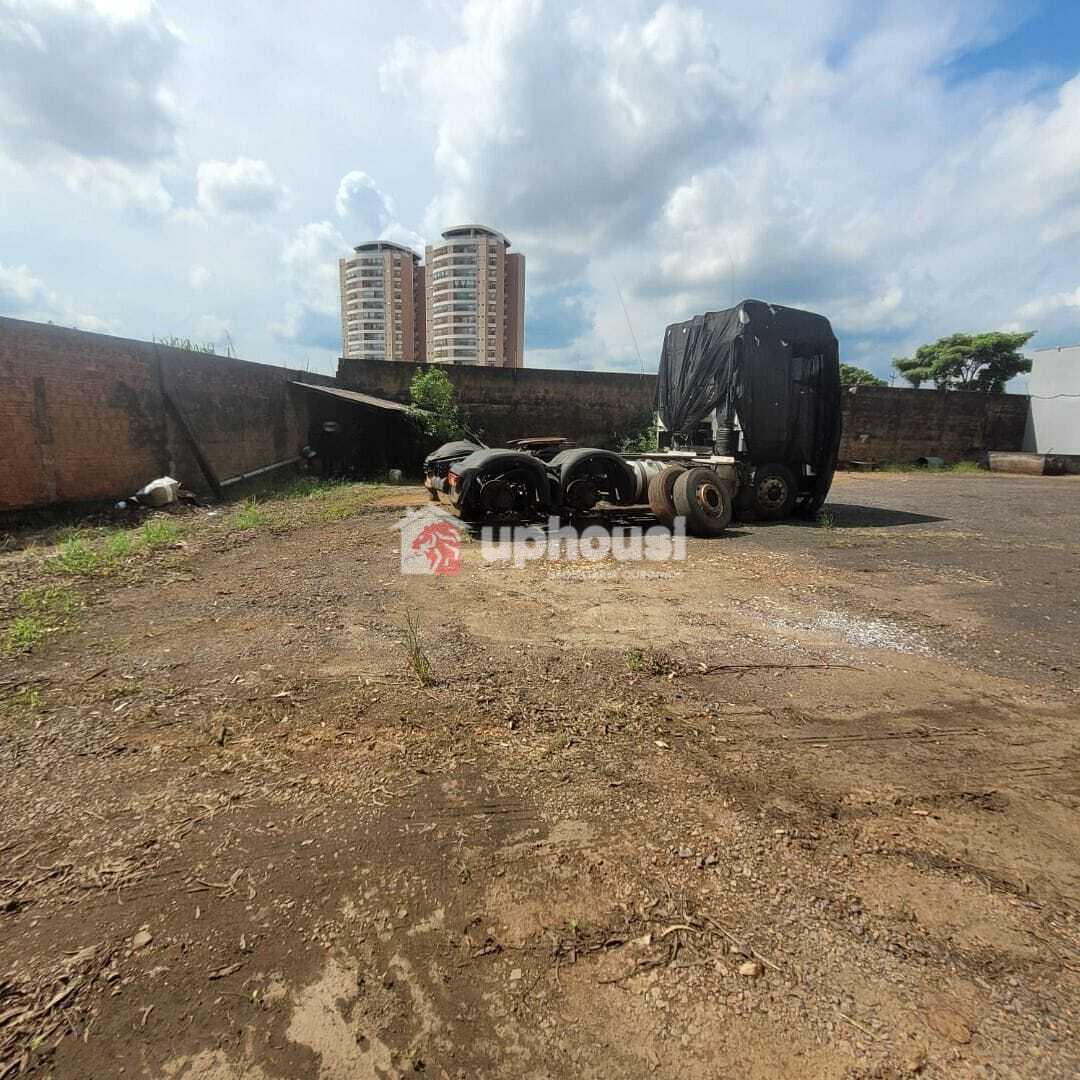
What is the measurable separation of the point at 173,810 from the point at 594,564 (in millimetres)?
4453

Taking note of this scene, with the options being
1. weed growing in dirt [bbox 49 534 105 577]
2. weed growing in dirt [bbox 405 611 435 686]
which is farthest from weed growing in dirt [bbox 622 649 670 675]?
weed growing in dirt [bbox 49 534 105 577]

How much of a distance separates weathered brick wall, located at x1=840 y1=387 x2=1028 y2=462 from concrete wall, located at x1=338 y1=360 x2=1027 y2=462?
0.03m

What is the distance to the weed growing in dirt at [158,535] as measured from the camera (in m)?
6.29

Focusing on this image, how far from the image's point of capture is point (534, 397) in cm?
1588

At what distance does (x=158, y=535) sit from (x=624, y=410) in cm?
1271

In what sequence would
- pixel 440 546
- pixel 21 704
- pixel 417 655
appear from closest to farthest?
pixel 21 704 → pixel 417 655 → pixel 440 546

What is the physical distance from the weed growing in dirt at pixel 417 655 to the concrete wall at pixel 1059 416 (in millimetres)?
25824

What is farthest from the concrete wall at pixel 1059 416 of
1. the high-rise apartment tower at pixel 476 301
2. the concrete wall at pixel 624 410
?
the high-rise apartment tower at pixel 476 301

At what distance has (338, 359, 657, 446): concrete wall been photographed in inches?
585

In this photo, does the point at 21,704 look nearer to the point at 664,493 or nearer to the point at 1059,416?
the point at 664,493

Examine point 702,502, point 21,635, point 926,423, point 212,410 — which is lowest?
point 21,635

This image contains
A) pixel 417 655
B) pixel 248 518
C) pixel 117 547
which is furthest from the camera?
pixel 248 518

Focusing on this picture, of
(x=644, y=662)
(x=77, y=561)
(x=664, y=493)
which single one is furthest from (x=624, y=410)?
(x=644, y=662)

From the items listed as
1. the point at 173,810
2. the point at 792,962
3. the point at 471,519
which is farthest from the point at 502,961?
the point at 471,519
